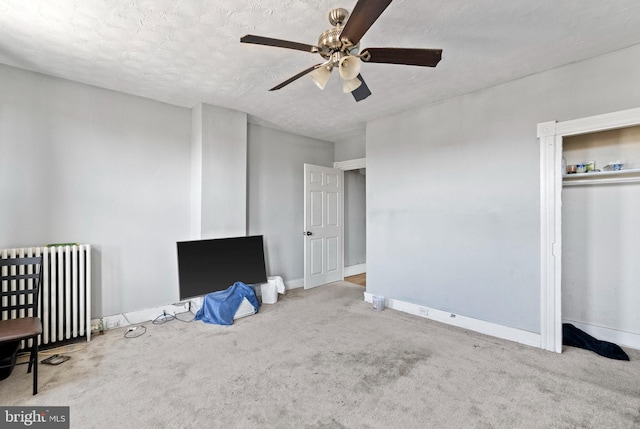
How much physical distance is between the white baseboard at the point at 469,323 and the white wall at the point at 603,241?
59 centimetres

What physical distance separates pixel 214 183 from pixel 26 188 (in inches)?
70.0

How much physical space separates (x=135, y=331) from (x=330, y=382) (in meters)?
2.29

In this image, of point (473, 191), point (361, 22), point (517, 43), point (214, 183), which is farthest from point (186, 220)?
point (517, 43)

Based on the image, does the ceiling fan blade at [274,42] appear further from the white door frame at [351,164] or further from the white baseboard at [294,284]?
the white baseboard at [294,284]

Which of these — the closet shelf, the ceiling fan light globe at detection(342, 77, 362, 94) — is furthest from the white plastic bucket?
the closet shelf

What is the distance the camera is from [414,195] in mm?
3846

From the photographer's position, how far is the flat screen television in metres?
3.66

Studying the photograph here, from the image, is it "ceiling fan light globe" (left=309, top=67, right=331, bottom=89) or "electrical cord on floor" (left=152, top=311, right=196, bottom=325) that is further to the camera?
"electrical cord on floor" (left=152, top=311, right=196, bottom=325)

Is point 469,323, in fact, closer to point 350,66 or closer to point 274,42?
point 350,66

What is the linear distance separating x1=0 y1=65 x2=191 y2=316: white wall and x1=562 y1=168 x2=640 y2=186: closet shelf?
A: 14.3 feet

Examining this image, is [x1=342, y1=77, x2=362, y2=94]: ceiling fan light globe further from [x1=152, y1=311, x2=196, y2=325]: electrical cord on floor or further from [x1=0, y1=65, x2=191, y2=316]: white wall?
[x1=152, y1=311, x2=196, y2=325]: electrical cord on floor

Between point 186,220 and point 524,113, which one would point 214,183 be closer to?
point 186,220

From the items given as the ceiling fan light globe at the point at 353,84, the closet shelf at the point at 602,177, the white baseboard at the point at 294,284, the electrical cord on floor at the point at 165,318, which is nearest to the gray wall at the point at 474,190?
the closet shelf at the point at 602,177

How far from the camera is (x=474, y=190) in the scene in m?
3.31
